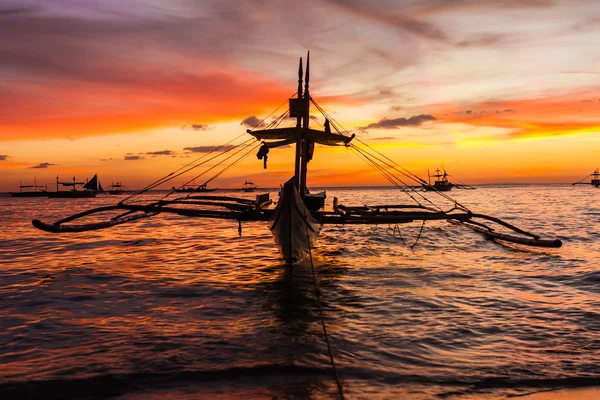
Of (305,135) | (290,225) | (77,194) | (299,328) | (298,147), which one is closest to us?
(299,328)

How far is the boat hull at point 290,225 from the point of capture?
456 inches

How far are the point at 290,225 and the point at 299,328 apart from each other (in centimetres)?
362

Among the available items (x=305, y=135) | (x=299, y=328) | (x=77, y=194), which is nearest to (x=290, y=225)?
(x=299, y=328)

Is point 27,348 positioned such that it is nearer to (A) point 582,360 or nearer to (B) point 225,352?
(B) point 225,352

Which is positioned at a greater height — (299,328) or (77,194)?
(77,194)

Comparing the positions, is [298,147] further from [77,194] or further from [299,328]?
[77,194]

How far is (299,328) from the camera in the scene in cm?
849

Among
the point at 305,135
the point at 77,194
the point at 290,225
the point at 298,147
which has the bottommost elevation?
the point at 77,194

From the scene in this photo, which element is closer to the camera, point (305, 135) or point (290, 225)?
point (290, 225)

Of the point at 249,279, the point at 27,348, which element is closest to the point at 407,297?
the point at 249,279

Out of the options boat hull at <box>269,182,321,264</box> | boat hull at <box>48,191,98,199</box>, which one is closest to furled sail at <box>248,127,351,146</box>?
boat hull at <box>269,182,321,264</box>

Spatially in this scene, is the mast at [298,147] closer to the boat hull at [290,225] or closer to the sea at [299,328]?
the boat hull at [290,225]

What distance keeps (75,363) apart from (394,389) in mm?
5257

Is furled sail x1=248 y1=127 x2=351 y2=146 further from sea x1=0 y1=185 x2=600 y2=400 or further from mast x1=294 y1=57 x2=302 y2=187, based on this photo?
sea x1=0 y1=185 x2=600 y2=400
